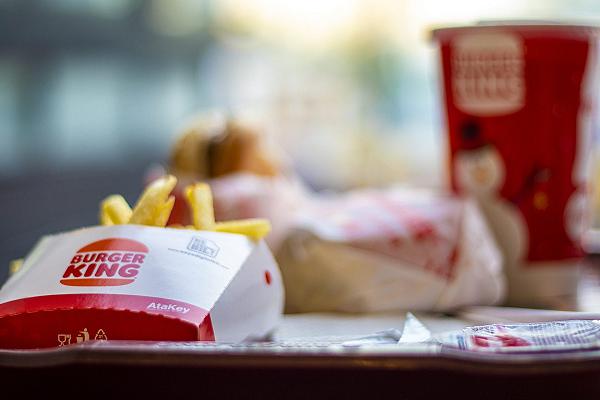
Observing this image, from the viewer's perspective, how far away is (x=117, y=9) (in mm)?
4152

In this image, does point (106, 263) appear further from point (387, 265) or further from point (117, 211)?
point (387, 265)

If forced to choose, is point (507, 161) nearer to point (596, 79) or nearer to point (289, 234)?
point (596, 79)

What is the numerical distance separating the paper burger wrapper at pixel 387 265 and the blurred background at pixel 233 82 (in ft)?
6.89

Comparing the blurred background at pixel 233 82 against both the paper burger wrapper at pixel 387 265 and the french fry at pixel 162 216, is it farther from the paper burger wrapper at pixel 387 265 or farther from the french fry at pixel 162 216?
the french fry at pixel 162 216

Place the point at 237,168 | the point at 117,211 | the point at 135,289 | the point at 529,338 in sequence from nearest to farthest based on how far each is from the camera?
the point at 529,338, the point at 135,289, the point at 117,211, the point at 237,168

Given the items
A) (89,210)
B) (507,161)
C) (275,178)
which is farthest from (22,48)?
(507,161)

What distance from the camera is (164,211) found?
2.56 ft

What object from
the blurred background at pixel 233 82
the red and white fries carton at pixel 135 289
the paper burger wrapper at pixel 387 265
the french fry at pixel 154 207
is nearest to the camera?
the red and white fries carton at pixel 135 289

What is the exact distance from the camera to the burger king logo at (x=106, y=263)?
70 cm

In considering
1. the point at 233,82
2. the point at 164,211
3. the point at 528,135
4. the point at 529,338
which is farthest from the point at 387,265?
the point at 233,82

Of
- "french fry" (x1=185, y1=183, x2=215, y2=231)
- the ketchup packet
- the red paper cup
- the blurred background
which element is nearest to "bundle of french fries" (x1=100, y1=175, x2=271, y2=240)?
"french fry" (x1=185, y1=183, x2=215, y2=231)

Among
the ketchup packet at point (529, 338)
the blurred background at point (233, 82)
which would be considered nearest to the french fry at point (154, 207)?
the ketchup packet at point (529, 338)

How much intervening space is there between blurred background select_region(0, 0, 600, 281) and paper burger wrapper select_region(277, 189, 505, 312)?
210 cm

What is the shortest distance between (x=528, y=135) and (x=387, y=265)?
252 mm
